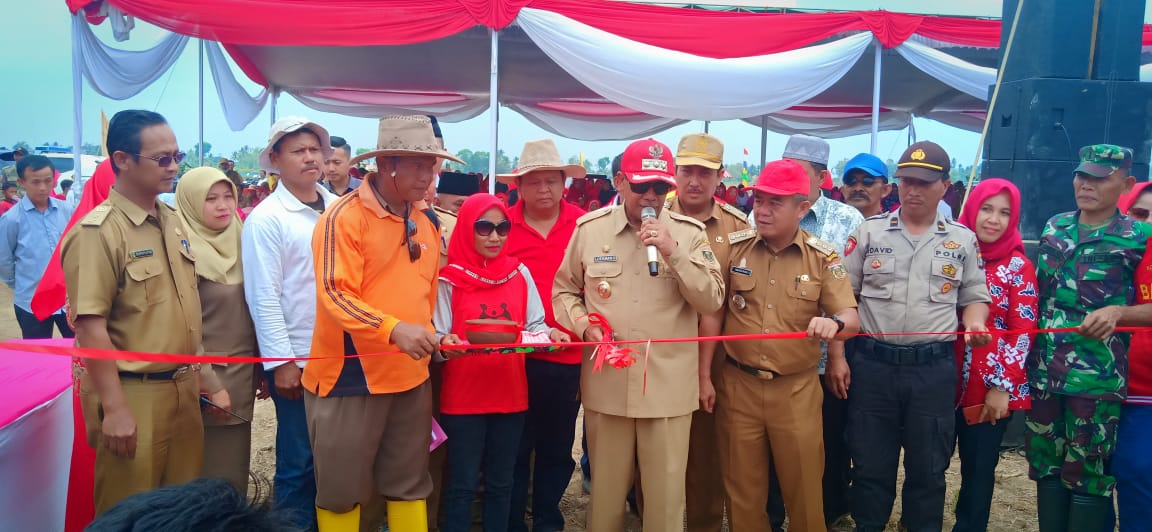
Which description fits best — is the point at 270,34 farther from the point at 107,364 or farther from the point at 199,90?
the point at 107,364

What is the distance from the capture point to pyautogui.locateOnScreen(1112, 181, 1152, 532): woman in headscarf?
3104mm

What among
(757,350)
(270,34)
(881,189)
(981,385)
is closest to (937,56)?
(881,189)

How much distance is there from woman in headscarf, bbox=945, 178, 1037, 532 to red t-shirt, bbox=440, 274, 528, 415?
2.13 metres

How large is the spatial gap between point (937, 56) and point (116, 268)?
8538 mm

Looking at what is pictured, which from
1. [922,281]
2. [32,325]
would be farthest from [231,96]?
[922,281]

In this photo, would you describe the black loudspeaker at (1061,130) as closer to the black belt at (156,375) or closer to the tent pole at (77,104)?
the black belt at (156,375)

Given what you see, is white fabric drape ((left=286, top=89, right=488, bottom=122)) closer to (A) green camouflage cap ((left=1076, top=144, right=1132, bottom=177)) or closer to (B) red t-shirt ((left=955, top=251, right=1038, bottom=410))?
(B) red t-shirt ((left=955, top=251, right=1038, bottom=410))

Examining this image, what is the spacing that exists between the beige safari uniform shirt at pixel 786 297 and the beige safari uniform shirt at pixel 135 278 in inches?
91.7

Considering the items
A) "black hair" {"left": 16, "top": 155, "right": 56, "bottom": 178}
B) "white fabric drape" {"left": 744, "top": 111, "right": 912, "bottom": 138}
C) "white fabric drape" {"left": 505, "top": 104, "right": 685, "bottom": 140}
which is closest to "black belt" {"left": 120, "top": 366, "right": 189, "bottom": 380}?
"black hair" {"left": 16, "top": 155, "right": 56, "bottom": 178}

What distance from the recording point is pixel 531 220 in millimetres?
3838

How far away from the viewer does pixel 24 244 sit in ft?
19.4

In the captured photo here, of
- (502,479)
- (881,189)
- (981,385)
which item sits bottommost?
(502,479)

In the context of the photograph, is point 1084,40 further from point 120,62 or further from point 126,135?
point 120,62

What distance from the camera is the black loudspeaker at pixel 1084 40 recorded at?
4516 millimetres
